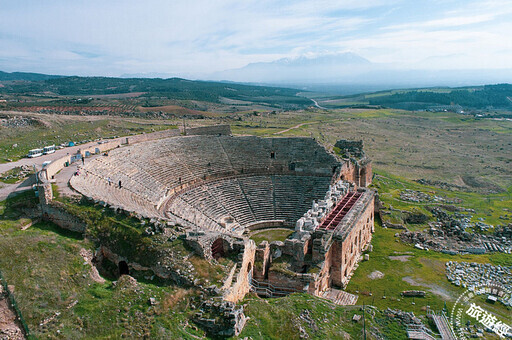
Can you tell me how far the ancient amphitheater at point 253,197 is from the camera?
22.3 metres

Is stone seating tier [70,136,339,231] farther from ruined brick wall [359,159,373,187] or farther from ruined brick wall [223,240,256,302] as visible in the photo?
ruined brick wall [223,240,256,302]

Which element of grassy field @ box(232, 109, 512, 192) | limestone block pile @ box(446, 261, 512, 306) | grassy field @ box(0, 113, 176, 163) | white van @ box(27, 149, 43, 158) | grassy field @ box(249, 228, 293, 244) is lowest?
limestone block pile @ box(446, 261, 512, 306)

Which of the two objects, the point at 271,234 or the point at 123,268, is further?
the point at 271,234

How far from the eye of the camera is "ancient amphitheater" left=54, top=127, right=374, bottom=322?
2230 centimetres

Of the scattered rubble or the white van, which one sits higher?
the white van

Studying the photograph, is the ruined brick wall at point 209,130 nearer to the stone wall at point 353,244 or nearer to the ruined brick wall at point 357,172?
the ruined brick wall at point 357,172

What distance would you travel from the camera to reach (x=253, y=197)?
36.8 meters

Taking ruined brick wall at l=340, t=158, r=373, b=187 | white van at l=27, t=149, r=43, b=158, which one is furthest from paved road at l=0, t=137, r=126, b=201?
ruined brick wall at l=340, t=158, r=373, b=187

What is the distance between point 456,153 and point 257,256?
62763 mm

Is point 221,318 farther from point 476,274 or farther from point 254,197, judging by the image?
point 254,197

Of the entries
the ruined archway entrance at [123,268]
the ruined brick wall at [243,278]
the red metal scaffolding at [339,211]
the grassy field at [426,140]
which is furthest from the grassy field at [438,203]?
the ruined archway entrance at [123,268]

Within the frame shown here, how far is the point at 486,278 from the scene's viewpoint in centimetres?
2544

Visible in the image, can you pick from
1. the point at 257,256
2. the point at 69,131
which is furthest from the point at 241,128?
the point at 257,256

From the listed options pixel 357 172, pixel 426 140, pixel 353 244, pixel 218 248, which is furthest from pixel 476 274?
pixel 426 140
